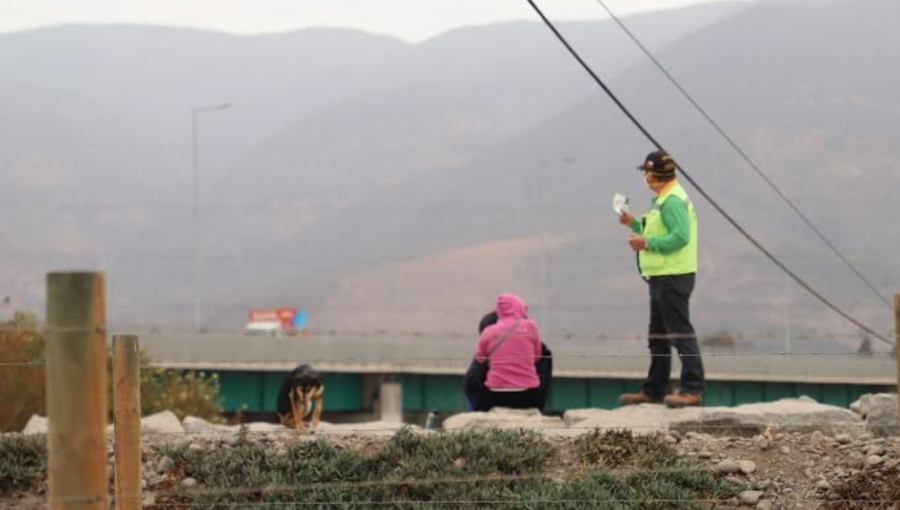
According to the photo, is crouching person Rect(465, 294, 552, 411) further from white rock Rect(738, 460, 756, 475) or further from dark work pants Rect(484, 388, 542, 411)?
white rock Rect(738, 460, 756, 475)

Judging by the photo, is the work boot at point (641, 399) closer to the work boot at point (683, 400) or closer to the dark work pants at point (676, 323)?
the dark work pants at point (676, 323)

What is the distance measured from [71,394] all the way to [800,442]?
6.19m

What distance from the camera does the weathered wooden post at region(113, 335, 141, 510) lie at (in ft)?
30.8

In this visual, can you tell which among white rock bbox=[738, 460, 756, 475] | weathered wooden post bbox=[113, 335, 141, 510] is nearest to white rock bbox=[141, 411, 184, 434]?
white rock bbox=[738, 460, 756, 475]

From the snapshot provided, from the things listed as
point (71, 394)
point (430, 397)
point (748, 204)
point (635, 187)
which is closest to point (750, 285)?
point (748, 204)

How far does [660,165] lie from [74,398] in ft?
27.1

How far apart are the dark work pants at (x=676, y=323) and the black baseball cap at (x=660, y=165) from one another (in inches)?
31.2

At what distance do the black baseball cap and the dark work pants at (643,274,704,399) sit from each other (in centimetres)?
79

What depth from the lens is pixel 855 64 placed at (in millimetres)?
192750

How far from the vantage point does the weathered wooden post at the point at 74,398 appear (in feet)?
25.5

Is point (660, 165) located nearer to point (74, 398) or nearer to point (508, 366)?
point (508, 366)

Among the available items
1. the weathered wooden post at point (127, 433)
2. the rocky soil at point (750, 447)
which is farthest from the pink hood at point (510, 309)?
the weathered wooden post at point (127, 433)

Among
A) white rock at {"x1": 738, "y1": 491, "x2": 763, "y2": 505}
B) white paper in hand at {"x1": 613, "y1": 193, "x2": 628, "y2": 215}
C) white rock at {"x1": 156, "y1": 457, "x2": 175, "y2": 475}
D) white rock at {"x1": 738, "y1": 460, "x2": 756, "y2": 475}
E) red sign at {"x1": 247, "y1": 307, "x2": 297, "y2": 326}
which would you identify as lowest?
white rock at {"x1": 738, "y1": 491, "x2": 763, "y2": 505}

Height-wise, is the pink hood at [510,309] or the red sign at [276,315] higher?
the red sign at [276,315]
